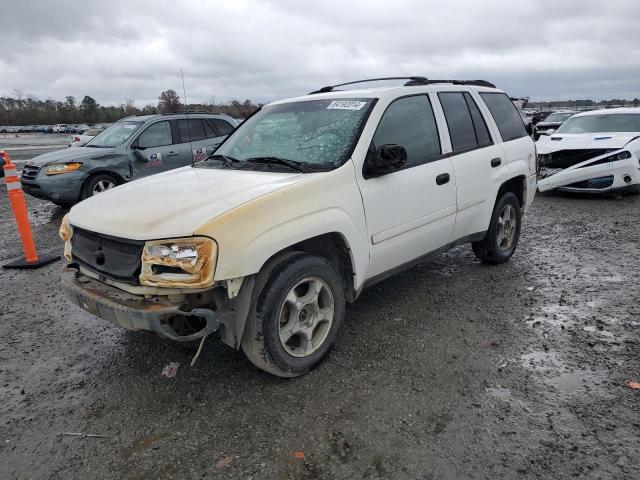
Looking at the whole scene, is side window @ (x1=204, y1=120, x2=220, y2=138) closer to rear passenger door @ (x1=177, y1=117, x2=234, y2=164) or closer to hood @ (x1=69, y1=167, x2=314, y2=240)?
rear passenger door @ (x1=177, y1=117, x2=234, y2=164)

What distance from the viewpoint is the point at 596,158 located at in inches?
351

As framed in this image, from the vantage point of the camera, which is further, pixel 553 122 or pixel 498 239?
pixel 553 122

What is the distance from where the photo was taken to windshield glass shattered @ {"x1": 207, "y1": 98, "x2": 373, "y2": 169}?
362 centimetres

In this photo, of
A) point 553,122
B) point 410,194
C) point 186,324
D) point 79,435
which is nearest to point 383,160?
point 410,194

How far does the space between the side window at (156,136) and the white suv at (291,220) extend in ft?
17.0

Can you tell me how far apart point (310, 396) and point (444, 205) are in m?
2.03

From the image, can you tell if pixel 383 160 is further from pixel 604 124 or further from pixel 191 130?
pixel 604 124

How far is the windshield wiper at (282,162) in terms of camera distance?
138 inches

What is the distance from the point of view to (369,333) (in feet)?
12.9

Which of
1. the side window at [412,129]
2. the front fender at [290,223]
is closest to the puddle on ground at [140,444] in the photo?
the front fender at [290,223]

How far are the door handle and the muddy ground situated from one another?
1114 millimetres

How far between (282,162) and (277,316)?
3.96 ft

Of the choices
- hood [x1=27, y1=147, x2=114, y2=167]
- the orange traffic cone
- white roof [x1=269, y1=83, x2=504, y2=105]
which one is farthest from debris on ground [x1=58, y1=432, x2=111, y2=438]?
hood [x1=27, y1=147, x2=114, y2=167]

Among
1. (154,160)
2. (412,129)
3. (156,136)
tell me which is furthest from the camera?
(156,136)
